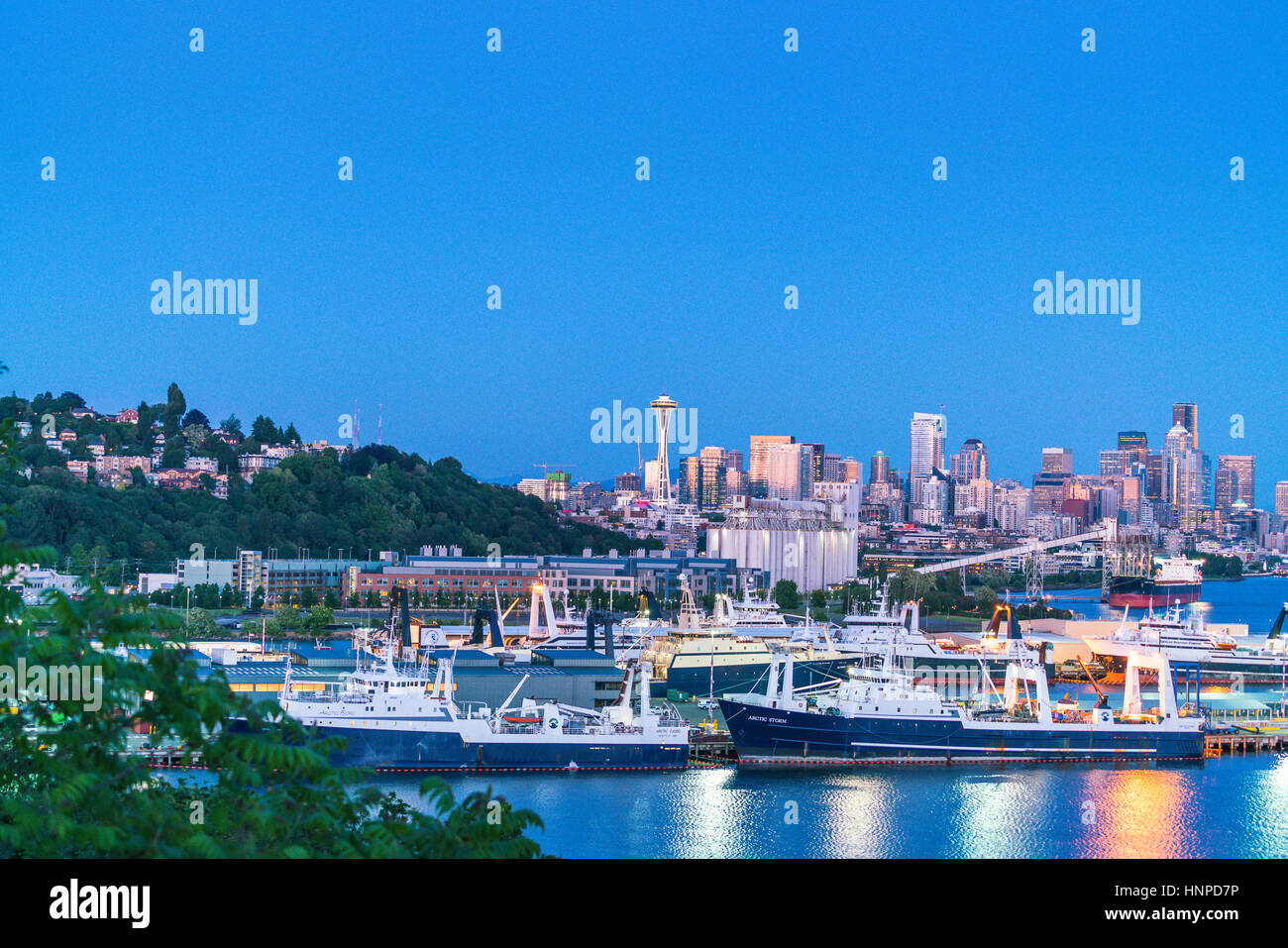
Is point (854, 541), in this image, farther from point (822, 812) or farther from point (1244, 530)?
point (1244, 530)

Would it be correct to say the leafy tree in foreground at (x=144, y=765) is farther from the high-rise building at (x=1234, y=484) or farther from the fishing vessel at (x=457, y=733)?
the high-rise building at (x=1234, y=484)

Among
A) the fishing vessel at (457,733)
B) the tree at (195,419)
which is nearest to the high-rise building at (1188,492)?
the tree at (195,419)

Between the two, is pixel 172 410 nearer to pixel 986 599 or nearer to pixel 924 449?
pixel 986 599

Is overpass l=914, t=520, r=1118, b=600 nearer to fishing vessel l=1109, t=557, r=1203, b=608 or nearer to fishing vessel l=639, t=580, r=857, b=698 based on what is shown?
fishing vessel l=1109, t=557, r=1203, b=608

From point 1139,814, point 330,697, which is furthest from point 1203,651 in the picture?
point 330,697

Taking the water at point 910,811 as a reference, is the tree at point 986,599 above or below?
above

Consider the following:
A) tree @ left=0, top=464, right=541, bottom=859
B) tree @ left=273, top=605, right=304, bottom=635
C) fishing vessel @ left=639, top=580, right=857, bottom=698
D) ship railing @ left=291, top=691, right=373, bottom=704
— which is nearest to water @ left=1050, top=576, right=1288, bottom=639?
fishing vessel @ left=639, top=580, right=857, bottom=698
